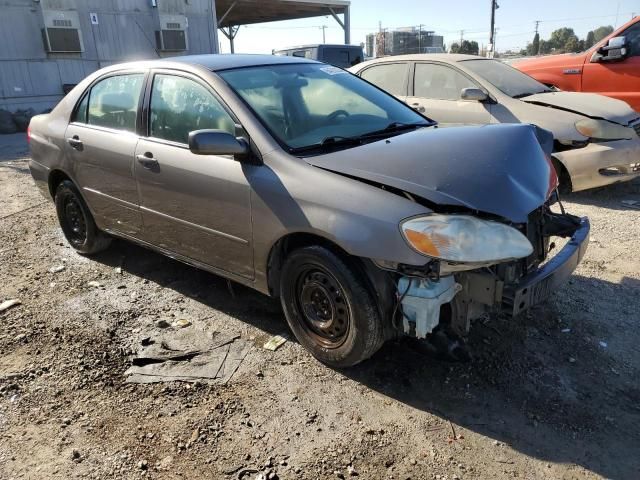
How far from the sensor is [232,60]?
3.78m

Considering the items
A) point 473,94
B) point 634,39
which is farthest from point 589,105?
point 634,39

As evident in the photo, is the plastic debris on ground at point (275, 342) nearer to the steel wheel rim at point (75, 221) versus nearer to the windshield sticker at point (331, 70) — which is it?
the windshield sticker at point (331, 70)

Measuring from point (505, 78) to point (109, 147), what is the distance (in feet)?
15.3

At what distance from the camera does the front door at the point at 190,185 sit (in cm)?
325

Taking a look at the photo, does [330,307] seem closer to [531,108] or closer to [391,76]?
[531,108]

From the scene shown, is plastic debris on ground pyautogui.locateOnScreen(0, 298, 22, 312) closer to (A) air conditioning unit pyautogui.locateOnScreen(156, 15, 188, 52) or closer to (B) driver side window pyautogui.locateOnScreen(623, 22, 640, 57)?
(B) driver side window pyautogui.locateOnScreen(623, 22, 640, 57)

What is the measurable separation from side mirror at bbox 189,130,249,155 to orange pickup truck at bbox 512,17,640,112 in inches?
241

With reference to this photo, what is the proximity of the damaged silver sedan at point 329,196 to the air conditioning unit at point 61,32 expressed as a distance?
1380cm

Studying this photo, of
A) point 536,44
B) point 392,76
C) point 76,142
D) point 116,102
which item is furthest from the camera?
point 536,44

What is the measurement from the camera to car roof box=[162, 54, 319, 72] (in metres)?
3.63

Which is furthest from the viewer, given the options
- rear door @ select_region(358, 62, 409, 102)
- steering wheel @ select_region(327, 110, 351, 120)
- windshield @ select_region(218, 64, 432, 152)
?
rear door @ select_region(358, 62, 409, 102)

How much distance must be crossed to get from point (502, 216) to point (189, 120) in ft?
7.00

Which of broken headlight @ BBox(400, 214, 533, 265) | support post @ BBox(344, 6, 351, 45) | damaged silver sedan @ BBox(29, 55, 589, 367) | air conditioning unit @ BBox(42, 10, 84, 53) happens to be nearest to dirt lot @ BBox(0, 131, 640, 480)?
damaged silver sedan @ BBox(29, 55, 589, 367)

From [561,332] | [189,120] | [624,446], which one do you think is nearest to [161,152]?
[189,120]
